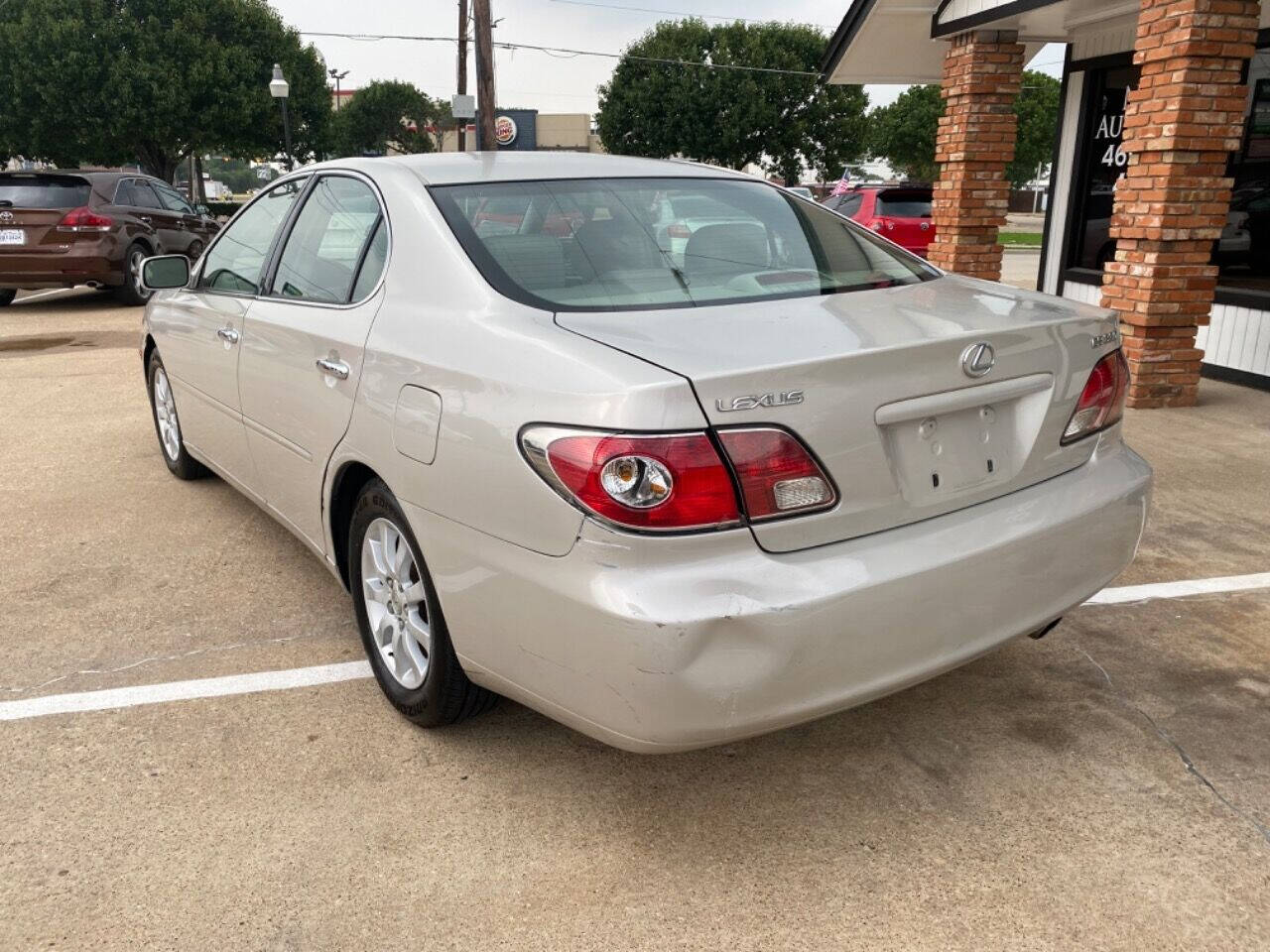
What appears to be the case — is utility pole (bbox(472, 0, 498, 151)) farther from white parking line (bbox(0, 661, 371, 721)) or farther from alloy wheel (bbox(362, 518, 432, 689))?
alloy wheel (bbox(362, 518, 432, 689))

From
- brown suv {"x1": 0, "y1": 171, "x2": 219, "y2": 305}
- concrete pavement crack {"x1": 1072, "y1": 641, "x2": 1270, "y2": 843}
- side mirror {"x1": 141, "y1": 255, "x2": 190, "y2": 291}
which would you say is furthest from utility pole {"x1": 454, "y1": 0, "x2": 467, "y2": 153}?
concrete pavement crack {"x1": 1072, "y1": 641, "x2": 1270, "y2": 843}

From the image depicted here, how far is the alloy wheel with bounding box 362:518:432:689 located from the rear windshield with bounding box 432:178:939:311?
75cm

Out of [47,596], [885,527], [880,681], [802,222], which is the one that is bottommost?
[47,596]

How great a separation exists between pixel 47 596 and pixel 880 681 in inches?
122

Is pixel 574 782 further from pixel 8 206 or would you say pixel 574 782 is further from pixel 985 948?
pixel 8 206

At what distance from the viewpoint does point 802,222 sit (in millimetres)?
3305

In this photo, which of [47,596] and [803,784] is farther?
[47,596]

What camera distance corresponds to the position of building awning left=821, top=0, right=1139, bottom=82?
8.64 metres

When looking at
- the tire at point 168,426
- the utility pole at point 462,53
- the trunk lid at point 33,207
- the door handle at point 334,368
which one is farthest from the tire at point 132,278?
the utility pole at point 462,53

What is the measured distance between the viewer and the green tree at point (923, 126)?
49.9 metres

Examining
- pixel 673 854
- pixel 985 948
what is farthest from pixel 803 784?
pixel 985 948

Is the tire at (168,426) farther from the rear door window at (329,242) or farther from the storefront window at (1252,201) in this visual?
the storefront window at (1252,201)

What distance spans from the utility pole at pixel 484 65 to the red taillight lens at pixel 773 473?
23384 millimetres

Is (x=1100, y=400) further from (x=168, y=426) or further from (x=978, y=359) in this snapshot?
(x=168, y=426)
